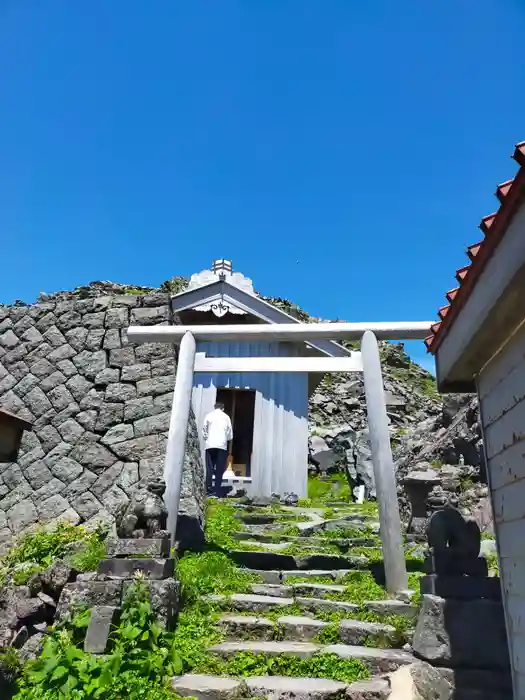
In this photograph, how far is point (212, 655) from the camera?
13.4 feet

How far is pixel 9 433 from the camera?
368cm

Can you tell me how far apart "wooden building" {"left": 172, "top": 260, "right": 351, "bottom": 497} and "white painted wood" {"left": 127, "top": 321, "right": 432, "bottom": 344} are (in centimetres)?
486

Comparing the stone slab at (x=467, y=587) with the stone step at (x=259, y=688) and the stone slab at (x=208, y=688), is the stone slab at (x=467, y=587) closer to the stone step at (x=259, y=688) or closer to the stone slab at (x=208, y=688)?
the stone step at (x=259, y=688)

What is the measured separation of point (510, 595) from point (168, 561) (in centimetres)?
283

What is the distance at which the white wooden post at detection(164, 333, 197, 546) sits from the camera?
589 cm

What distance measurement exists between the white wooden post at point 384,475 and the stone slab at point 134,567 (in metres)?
2.35

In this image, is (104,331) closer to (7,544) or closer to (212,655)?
(7,544)

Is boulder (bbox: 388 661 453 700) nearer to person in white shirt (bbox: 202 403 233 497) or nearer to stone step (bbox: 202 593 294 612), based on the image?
stone step (bbox: 202 593 294 612)

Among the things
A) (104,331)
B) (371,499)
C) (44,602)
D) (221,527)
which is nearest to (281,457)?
(371,499)

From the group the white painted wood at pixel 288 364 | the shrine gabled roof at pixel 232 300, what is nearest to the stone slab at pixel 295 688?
the white painted wood at pixel 288 364

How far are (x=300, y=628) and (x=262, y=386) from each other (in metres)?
8.06

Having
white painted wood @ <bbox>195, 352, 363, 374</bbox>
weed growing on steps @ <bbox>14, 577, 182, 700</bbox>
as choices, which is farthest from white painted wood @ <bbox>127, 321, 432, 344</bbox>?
weed growing on steps @ <bbox>14, 577, 182, 700</bbox>

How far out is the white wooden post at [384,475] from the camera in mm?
5305

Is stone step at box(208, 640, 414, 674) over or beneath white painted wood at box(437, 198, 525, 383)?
beneath
